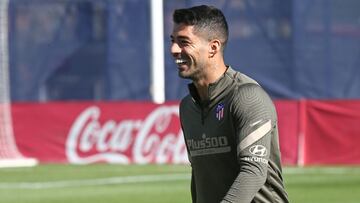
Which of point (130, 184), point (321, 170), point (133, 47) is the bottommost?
point (321, 170)

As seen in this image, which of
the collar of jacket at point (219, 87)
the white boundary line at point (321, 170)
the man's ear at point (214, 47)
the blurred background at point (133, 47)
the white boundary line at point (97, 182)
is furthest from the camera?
the blurred background at point (133, 47)

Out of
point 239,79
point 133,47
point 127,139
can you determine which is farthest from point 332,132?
point 239,79

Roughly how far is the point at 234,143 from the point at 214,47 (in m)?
0.45

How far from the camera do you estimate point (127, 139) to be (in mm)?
22297

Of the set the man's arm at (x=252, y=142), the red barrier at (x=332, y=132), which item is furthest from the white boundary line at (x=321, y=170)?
the man's arm at (x=252, y=142)

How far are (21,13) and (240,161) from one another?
72.0ft

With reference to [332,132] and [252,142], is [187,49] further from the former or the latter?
[332,132]

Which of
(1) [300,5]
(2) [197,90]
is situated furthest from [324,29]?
(2) [197,90]

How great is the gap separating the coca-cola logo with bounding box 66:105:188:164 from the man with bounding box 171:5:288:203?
1633cm

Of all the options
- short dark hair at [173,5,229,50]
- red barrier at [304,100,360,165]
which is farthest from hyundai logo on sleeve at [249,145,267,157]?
red barrier at [304,100,360,165]

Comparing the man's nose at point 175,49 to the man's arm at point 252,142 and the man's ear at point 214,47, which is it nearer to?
the man's ear at point 214,47

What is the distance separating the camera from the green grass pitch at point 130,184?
52.6ft

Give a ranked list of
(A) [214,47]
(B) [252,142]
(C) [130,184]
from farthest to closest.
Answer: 1. (C) [130,184]
2. (A) [214,47]
3. (B) [252,142]

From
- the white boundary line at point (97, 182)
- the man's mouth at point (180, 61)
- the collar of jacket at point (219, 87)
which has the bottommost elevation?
the white boundary line at point (97, 182)
